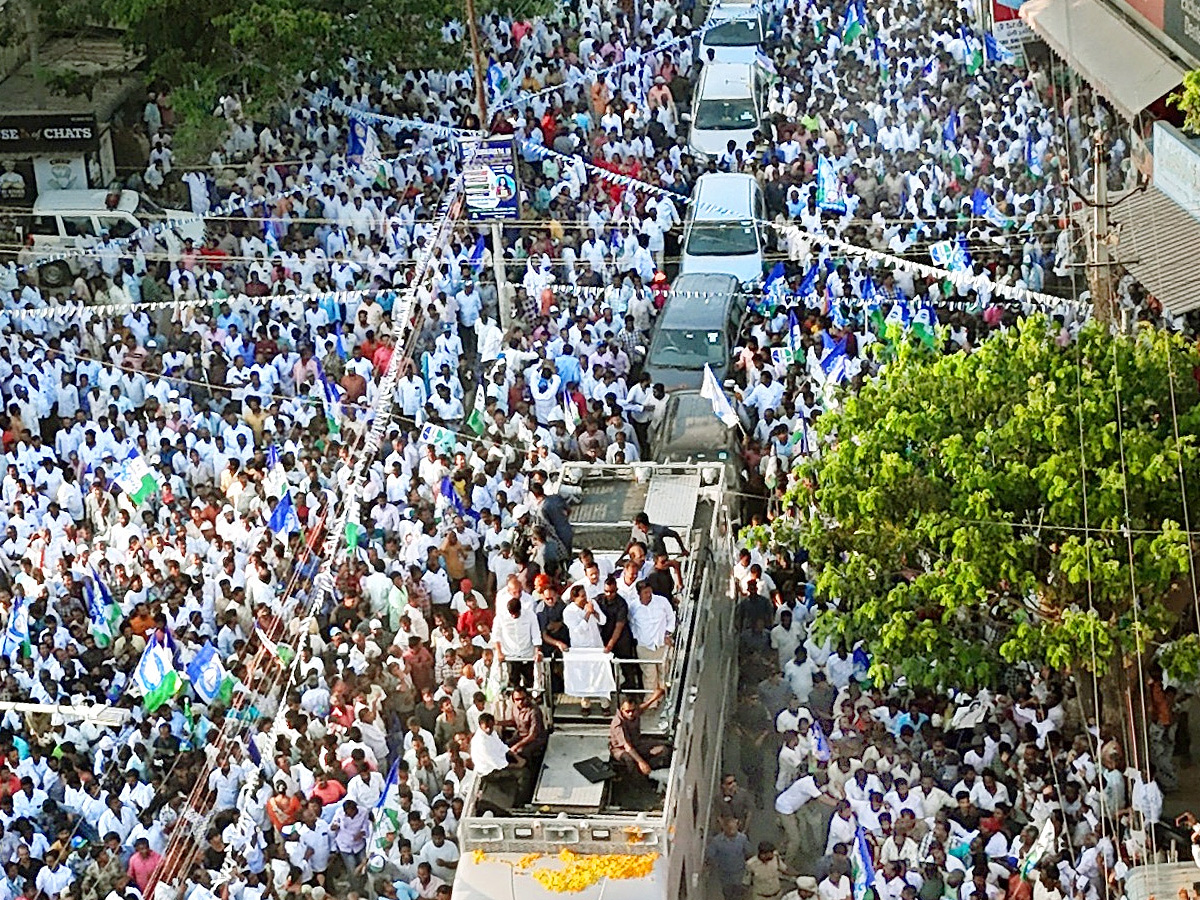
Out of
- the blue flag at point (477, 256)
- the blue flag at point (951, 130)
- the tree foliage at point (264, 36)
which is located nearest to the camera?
the blue flag at point (477, 256)

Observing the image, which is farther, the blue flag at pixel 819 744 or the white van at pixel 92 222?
the white van at pixel 92 222

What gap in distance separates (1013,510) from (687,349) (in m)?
6.68

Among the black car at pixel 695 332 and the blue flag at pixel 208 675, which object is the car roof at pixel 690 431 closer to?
the black car at pixel 695 332

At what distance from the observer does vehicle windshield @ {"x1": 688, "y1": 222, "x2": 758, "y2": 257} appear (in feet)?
74.5

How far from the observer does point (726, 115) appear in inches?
1030

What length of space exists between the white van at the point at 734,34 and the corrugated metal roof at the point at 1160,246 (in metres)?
8.72

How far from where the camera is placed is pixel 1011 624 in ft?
48.1

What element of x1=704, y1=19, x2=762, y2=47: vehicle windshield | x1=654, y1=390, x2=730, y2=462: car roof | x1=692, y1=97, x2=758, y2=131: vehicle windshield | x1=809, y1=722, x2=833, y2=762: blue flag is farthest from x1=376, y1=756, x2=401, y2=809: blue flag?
x1=704, y1=19, x2=762, y2=47: vehicle windshield

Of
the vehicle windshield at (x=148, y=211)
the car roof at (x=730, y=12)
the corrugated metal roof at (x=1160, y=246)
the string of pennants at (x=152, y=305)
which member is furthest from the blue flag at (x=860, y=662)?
the car roof at (x=730, y=12)

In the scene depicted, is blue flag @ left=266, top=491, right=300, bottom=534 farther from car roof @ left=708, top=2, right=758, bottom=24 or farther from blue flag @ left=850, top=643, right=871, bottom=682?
car roof @ left=708, top=2, right=758, bottom=24

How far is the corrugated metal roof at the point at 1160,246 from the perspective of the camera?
1805 cm

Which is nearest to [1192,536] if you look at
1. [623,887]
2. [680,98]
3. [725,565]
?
[725,565]

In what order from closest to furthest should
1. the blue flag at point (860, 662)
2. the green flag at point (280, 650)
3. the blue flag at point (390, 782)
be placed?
the blue flag at point (390, 782), the blue flag at point (860, 662), the green flag at point (280, 650)

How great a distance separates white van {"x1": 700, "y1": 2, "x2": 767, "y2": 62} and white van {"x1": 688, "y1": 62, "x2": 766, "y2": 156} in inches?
25.9
